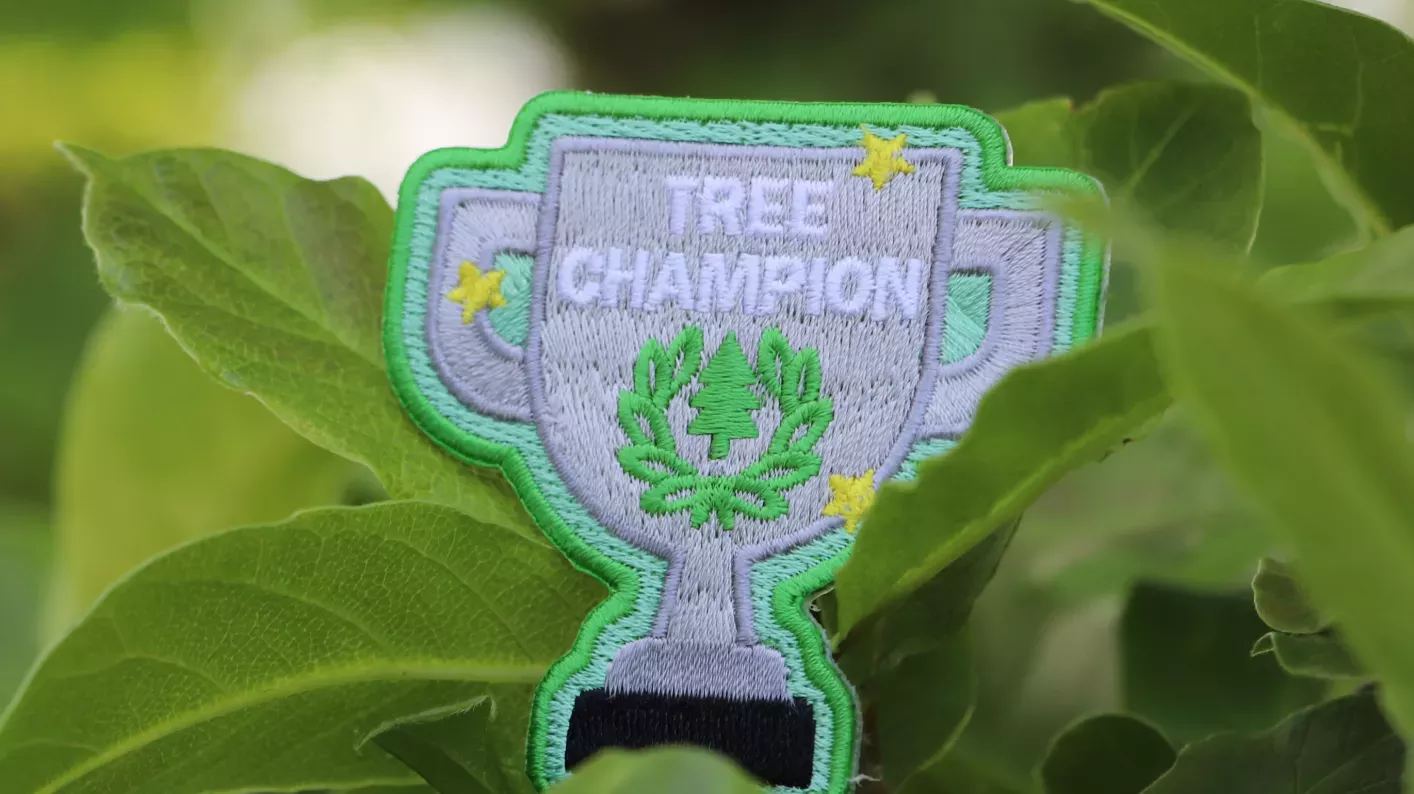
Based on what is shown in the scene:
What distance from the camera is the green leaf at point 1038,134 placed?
10.3 inches

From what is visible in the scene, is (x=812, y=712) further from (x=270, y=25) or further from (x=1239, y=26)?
(x=270, y=25)

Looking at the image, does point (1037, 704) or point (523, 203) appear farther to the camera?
point (1037, 704)

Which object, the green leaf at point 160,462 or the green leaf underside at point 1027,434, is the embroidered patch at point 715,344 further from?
the green leaf at point 160,462

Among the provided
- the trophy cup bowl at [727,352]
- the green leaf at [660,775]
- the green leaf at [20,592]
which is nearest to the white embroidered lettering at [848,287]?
the trophy cup bowl at [727,352]

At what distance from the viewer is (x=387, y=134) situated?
3.73 feet

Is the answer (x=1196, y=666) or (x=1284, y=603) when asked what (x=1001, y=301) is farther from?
(x=1196, y=666)

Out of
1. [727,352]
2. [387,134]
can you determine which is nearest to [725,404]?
[727,352]

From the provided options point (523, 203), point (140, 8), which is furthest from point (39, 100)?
point (523, 203)

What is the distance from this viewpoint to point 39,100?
1.06m

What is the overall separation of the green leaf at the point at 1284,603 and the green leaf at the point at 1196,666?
15 cm

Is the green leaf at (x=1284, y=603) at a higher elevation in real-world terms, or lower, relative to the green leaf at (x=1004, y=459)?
lower

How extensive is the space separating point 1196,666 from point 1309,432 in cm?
27

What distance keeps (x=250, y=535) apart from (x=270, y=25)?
116 centimetres

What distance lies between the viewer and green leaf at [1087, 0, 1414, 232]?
224 millimetres
